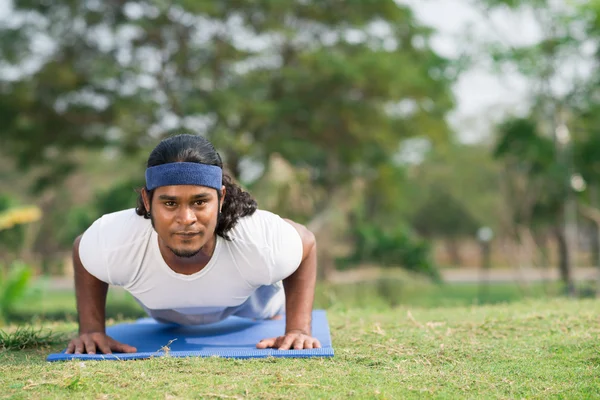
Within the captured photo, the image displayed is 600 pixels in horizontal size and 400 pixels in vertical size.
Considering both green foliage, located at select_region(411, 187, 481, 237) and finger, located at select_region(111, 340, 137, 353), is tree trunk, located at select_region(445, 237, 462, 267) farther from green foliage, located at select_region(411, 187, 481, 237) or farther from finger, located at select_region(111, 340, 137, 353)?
finger, located at select_region(111, 340, 137, 353)

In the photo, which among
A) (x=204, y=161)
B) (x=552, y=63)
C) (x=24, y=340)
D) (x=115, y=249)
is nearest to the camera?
(x=204, y=161)

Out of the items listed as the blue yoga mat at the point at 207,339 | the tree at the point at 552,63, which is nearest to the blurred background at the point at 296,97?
the tree at the point at 552,63

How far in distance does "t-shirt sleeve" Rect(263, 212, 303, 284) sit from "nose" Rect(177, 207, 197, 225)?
0.45 metres

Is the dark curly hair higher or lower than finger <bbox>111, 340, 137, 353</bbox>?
higher

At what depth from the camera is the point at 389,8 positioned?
58.3ft

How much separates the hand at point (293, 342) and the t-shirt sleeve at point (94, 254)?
92 centimetres

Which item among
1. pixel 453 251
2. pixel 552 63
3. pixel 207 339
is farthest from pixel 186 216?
pixel 453 251

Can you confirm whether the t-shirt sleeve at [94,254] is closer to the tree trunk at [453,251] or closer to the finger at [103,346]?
the finger at [103,346]

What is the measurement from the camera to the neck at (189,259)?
11.2 ft

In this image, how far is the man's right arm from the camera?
350 centimetres

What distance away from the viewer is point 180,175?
3.16 meters

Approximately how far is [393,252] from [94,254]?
543 inches

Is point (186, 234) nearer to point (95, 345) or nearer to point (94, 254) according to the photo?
point (94, 254)

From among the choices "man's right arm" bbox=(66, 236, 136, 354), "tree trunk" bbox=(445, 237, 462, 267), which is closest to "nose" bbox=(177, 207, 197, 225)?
"man's right arm" bbox=(66, 236, 136, 354)
